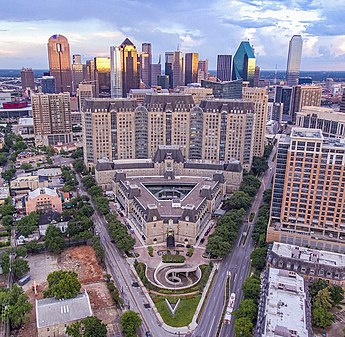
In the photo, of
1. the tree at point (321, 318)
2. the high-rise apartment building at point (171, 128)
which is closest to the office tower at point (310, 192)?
the tree at point (321, 318)

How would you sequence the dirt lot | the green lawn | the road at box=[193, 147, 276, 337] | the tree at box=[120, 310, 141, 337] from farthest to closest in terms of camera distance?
the dirt lot, the green lawn, the road at box=[193, 147, 276, 337], the tree at box=[120, 310, 141, 337]

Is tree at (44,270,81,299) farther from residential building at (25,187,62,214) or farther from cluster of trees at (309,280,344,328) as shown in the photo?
cluster of trees at (309,280,344,328)

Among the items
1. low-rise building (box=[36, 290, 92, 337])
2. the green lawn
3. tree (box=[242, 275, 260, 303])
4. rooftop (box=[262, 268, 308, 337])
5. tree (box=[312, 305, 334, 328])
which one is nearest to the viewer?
rooftop (box=[262, 268, 308, 337])

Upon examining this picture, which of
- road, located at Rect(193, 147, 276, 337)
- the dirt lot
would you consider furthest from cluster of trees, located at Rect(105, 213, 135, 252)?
road, located at Rect(193, 147, 276, 337)

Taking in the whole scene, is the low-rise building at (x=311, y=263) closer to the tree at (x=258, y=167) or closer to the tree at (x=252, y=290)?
the tree at (x=252, y=290)

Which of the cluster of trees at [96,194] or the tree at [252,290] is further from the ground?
the cluster of trees at [96,194]

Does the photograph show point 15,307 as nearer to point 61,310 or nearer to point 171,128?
point 61,310

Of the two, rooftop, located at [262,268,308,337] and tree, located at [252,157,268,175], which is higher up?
tree, located at [252,157,268,175]
